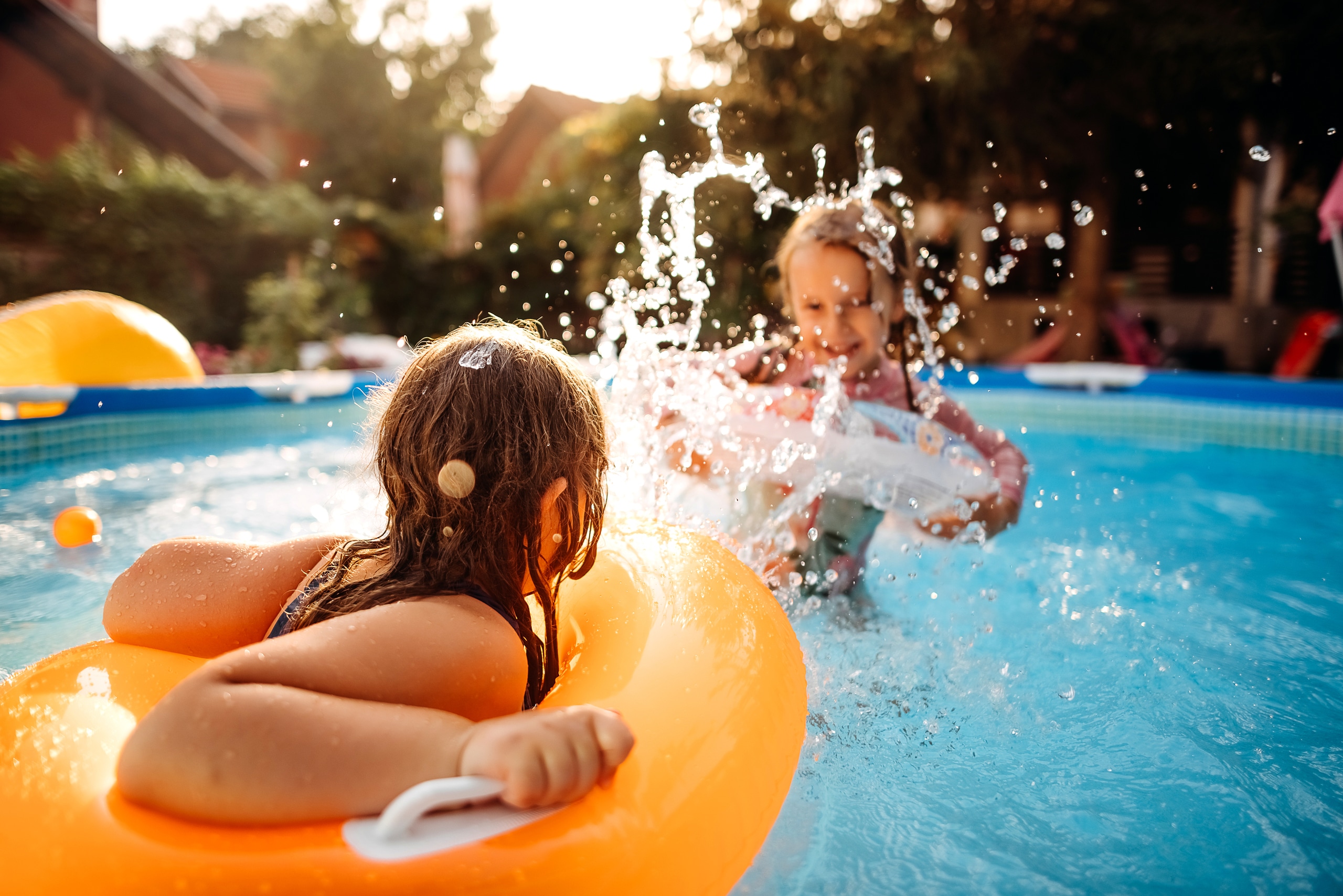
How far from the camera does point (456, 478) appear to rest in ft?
4.11

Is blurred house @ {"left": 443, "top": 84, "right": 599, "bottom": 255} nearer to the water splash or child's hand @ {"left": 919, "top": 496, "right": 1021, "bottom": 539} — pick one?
the water splash

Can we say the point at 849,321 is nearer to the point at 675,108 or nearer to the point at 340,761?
the point at 340,761

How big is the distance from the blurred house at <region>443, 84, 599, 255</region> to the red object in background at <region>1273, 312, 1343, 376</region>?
1416cm

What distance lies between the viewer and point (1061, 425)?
22.1 ft

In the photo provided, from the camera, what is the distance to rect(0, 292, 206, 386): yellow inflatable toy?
17.4 feet

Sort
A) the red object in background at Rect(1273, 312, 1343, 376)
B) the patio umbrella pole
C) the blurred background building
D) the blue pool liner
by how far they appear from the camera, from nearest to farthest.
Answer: the patio umbrella pole
the blue pool liner
the blurred background building
the red object in background at Rect(1273, 312, 1343, 376)

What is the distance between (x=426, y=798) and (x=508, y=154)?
92.0 feet

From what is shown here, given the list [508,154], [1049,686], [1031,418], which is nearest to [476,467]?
[1049,686]

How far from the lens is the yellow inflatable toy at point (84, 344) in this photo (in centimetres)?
529

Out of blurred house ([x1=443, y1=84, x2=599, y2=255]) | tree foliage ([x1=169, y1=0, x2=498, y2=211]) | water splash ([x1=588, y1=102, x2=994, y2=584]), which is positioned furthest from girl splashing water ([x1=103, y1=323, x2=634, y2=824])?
tree foliage ([x1=169, y1=0, x2=498, y2=211])

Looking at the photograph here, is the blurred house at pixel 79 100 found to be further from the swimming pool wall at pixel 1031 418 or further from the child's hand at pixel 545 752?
the child's hand at pixel 545 752

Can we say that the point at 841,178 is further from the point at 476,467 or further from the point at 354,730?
the point at 354,730

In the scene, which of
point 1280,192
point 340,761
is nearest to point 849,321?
point 340,761

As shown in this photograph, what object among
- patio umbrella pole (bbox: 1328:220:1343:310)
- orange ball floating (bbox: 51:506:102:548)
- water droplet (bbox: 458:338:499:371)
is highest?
patio umbrella pole (bbox: 1328:220:1343:310)
